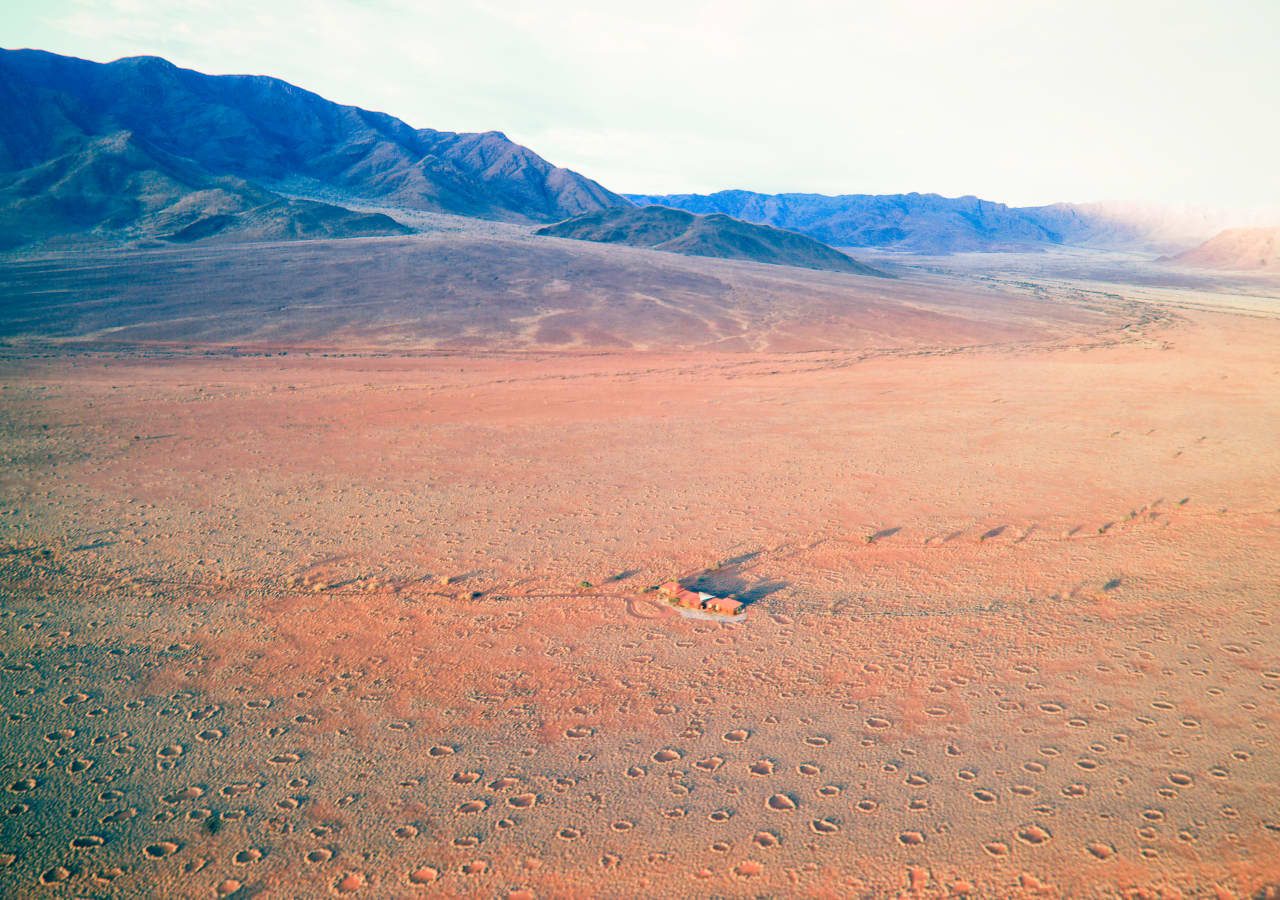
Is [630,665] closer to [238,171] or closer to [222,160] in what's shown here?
[238,171]

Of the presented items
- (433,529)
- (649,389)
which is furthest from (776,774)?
(649,389)

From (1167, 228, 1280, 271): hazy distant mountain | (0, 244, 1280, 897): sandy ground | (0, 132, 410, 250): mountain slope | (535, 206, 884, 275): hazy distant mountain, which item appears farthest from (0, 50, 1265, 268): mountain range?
(0, 244, 1280, 897): sandy ground

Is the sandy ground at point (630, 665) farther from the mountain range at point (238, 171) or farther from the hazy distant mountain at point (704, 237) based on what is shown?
the hazy distant mountain at point (704, 237)

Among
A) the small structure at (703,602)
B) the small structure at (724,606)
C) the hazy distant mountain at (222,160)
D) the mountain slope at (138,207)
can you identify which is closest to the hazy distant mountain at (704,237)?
the mountain slope at (138,207)

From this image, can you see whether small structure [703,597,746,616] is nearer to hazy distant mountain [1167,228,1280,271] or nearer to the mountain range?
the mountain range

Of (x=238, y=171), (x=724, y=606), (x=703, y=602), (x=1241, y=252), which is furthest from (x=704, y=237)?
(x=1241, y=252)
